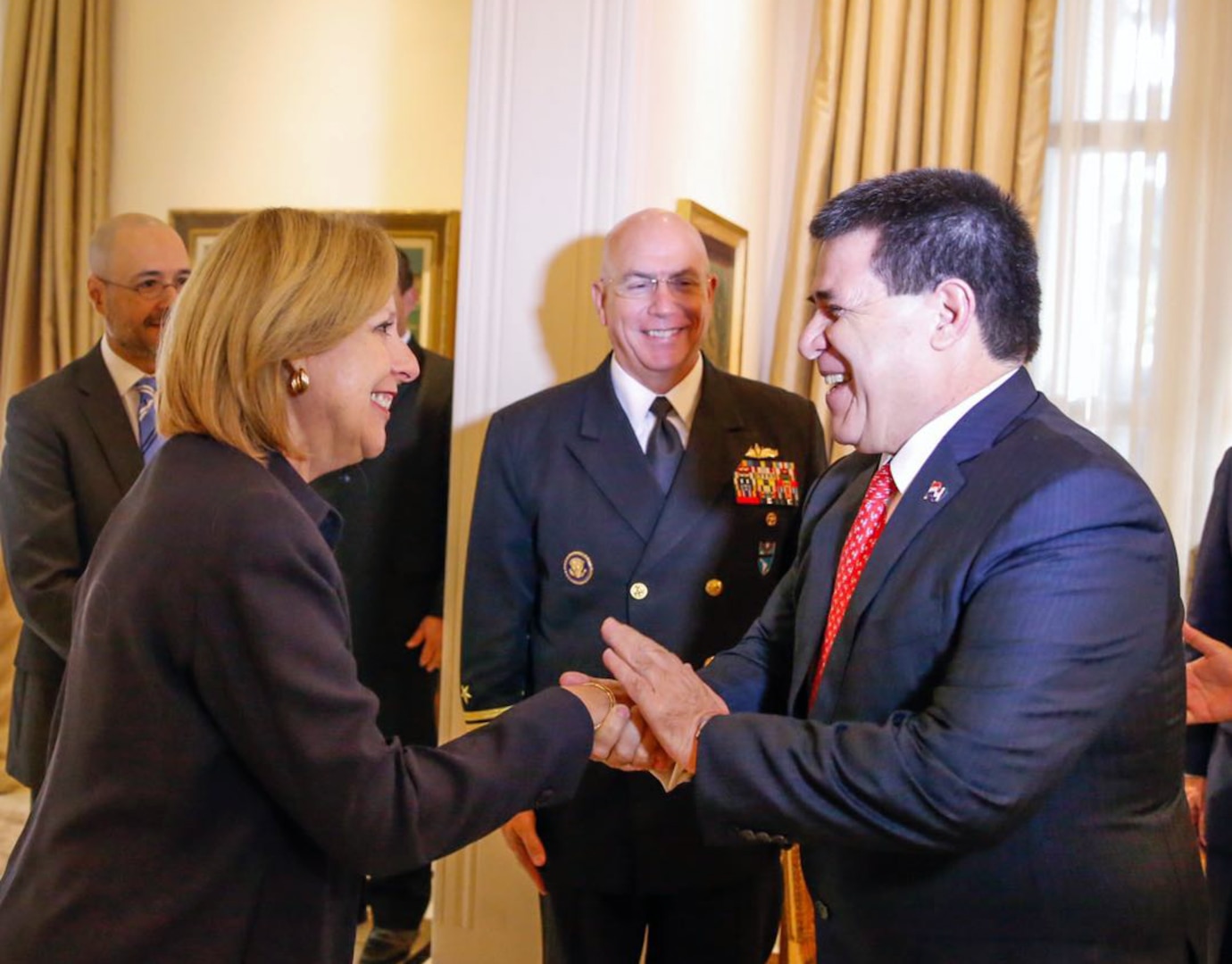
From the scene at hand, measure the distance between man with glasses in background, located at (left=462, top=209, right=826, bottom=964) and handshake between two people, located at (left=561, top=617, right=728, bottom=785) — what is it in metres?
0.49

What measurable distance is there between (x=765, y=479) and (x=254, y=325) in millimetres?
1296

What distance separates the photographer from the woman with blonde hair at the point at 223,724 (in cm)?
130

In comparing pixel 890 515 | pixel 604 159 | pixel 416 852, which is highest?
pixel 604 159

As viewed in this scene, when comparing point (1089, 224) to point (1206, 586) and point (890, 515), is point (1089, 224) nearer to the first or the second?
point (1206, 586)

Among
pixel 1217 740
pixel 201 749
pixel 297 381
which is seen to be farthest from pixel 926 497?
pixel 1217 740

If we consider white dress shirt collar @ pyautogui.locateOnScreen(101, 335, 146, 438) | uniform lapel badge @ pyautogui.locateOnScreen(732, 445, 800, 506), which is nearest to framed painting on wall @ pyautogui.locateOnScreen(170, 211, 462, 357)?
white dress shirt collar @ pyautogui.locateOnScreen(101, 335, 146, 438)

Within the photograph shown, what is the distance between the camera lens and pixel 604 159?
2871 millimetres

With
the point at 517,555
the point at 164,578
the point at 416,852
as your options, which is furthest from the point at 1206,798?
the point at 164,578

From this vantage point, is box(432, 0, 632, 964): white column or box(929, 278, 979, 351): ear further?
box(432, 0, 632, 964): white column

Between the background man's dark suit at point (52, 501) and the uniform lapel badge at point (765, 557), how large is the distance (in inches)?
56.2

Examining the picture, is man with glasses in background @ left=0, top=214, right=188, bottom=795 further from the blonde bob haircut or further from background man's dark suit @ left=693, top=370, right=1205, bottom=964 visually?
background man's dark suit @ left=693, top=370, right=1205, bottom=964

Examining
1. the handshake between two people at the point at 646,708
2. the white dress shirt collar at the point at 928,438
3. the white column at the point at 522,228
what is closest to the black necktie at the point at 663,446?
the white column at the point at 522,228

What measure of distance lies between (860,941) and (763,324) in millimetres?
2819

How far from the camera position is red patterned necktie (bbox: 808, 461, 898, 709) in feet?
5.40
